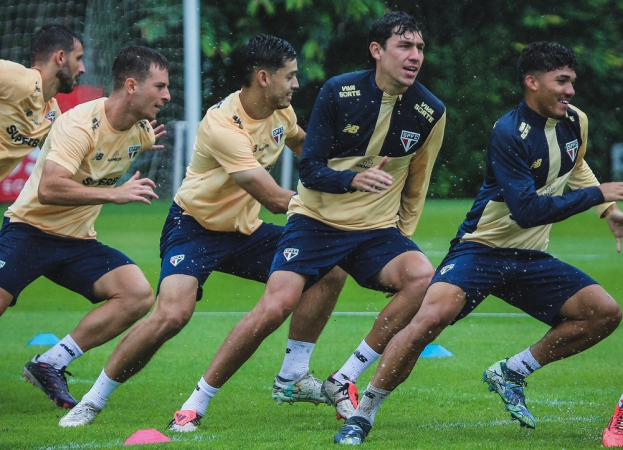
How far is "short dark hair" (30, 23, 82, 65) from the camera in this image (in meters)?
7.29

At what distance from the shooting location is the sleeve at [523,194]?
5.46 m

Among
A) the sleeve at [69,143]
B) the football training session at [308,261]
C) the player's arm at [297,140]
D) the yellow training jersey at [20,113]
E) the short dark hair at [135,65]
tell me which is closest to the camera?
the football training session at [308,261]

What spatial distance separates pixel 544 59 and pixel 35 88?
11.0 feet

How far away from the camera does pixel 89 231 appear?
703 centimetres

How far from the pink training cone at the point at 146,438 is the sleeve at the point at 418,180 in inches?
75.9

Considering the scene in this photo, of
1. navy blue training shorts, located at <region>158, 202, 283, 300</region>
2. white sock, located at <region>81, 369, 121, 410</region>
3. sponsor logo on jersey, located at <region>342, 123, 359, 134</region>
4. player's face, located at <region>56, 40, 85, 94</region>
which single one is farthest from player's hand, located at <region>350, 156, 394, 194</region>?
player's face, located at <region>56, 40, 85, 94</region>

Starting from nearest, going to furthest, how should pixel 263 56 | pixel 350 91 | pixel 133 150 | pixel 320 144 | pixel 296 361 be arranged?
pixel 320 144 < pixel 350 91 < pixel 263 56 < pixel 296 361 < pixel 133 150

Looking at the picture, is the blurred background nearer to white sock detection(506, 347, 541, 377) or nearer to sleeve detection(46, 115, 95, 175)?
sleeve detection(46, 115, 95, 175)

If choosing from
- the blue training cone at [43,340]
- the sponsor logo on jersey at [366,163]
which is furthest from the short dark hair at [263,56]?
the blue training cone at [43,340]

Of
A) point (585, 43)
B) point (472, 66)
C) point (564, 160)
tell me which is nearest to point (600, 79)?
point (585, 43)

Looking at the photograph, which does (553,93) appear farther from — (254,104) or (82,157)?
(82,157)

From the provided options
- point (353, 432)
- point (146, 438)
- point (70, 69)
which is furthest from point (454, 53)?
point (146, 438)

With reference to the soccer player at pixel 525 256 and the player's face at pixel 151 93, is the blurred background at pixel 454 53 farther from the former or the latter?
the soccer player at pixel 525 256

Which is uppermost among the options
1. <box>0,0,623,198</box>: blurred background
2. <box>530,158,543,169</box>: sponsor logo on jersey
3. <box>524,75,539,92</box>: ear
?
A: <box>524,75,539,92</box>: ear
